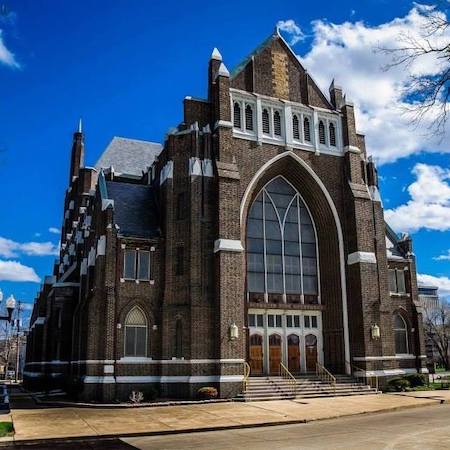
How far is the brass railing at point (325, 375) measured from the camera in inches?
1048

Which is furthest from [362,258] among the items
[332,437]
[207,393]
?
[332,437]

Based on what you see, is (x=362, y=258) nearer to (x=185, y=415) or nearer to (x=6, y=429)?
(x=185, y=415)

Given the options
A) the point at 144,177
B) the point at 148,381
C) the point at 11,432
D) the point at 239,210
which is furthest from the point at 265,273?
the point at 11,432

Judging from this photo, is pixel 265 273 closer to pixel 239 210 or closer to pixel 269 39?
A: pixel 239 210

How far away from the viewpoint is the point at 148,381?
25.2m

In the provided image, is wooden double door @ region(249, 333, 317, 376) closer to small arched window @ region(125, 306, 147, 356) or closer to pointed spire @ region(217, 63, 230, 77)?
small arched window @ region(125, 306, 147, 356)

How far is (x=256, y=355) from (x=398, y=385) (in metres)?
7.51

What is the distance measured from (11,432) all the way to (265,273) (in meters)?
16.8

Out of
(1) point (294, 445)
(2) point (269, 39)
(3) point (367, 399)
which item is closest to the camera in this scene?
(1) point (294, 445)

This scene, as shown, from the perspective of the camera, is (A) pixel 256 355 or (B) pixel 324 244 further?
(B) pixel 324 244

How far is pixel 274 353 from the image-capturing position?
28.6m

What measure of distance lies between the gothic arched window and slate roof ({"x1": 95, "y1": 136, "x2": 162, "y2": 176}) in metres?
13.4

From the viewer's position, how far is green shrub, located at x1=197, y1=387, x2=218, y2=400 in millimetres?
23797

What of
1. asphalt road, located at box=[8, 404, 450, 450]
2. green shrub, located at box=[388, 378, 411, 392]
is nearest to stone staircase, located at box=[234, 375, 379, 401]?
green shrub, located at box=[388, 378, 411, 392]
